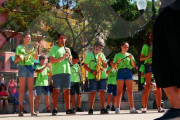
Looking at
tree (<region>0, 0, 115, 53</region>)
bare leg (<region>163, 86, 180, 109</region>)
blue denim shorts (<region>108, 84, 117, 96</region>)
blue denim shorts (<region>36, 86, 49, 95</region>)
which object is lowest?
bare leg (<region>163, 86, 180, 109</region>)

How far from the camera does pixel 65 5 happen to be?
554 inches

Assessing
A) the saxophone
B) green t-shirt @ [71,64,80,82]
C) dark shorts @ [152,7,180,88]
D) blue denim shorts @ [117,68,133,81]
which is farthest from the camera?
green t-shirt @ [71,64,80,82]

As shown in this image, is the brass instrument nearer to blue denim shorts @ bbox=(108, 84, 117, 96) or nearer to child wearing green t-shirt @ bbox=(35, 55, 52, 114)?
child wearing green t-shirt @ bbox=(35, 55, 52, 114)

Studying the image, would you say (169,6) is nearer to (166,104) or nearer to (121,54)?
(121,54)

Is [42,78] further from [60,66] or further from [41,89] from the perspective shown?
[60,66]

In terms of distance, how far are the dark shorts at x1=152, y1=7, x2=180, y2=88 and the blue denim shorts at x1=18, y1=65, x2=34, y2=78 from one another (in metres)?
5.10

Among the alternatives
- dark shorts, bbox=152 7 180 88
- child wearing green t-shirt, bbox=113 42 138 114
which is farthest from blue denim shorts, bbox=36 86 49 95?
dark shorts, bbox=152 7 180 88

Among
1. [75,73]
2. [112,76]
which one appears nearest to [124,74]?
[75,73]

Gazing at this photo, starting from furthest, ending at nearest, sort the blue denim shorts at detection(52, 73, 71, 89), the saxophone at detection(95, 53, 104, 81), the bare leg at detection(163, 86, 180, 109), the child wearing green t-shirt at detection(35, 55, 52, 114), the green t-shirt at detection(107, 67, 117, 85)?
the green t-shirt at detection(107, 67, 117, 85) < the child wearing green t-shirt at detection(35, 55, 52, 114) < the saxophone at detection(95, 53, 104, 81) < the blue denim shorts at detection(52, 73, 71, 89) < the bare leg at detection(163, 86, 180, 109)

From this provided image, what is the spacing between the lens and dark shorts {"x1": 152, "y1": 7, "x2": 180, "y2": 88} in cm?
394

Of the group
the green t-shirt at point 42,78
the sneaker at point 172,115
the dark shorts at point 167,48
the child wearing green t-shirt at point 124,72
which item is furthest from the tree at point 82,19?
the sneaker at point 172,115

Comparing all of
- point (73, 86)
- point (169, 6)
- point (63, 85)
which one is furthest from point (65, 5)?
point (169, 6)

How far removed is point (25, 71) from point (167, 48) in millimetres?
5262

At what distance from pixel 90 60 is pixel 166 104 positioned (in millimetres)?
6911
